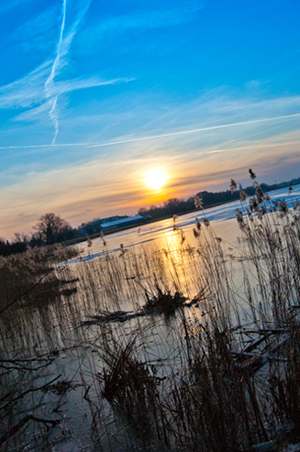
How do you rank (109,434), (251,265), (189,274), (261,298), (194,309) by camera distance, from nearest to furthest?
(109,434) → (261,298) → (194,309) → (251,265) → (189,274)

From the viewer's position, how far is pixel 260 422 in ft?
7.07

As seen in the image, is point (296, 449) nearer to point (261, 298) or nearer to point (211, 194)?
point (261, 298)

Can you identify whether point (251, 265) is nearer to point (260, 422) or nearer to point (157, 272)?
point (157, 272)

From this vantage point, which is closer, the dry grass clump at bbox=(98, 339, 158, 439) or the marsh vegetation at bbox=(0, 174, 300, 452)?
the marsh vegetation at bbox=(0, 174, 300, 452)

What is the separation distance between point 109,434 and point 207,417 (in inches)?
36.1

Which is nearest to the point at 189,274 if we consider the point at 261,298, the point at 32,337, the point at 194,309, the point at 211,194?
the point at 194,309

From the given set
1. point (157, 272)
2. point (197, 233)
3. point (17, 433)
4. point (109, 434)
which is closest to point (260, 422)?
point (109, 434)

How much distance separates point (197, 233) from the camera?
368 inches

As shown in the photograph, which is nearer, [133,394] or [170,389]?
[170,389]

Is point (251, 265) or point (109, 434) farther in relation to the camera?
point (251, 265)

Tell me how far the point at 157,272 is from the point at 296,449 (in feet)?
26.8

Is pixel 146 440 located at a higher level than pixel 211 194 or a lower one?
lower

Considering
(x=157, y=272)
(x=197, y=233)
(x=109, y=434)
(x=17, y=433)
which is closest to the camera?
(x=109, y=434)

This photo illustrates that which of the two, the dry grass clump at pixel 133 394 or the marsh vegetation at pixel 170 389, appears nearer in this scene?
the marsh vegetation at pixel 170 389
